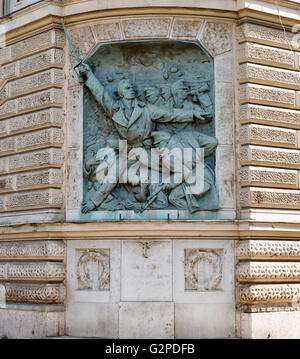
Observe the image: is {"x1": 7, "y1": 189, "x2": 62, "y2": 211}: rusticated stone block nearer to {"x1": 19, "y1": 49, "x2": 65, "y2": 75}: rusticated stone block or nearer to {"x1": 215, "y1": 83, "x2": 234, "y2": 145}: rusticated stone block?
{"x1": 19, "y1": 49, "x2": 65, "y2": 75}: rusticated stone block

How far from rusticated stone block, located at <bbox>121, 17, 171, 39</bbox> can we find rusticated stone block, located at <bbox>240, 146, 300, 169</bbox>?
2.67 meters

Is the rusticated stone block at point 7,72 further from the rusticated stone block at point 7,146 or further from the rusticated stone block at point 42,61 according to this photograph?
the rusticated stone block at point 7,146

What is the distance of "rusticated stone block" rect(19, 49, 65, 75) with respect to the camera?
40.7 feet

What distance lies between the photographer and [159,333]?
1125 centimetres

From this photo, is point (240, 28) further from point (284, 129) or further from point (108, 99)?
point (108, 99)

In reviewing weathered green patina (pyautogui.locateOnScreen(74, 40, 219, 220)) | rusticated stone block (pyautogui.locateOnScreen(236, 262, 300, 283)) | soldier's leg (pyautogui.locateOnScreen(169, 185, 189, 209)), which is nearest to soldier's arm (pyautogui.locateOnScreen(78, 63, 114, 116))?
weathered green patina (pyautogui.locateOnScreen(74, 40, 219, 220))

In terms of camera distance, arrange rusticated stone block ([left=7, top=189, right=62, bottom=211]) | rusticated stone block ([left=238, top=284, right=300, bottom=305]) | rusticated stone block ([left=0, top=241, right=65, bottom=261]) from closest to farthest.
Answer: rusticated stone block ([left=238, top=284, right=300, bottom=305]), rusticated stone block ([left=0, top=241, right=65, bottom=261]), rusticated stone block ([left=7, top=189, right=62, bottom=211])

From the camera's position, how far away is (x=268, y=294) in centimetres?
1134

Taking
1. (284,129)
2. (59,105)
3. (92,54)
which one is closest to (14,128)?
(59,105)

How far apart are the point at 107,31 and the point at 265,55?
303 centimetres

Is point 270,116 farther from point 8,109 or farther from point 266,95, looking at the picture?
point 8,109

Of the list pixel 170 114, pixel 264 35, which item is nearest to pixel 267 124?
pixel 264 35

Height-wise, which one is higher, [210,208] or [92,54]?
[92,54]

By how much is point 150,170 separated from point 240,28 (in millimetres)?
3175
